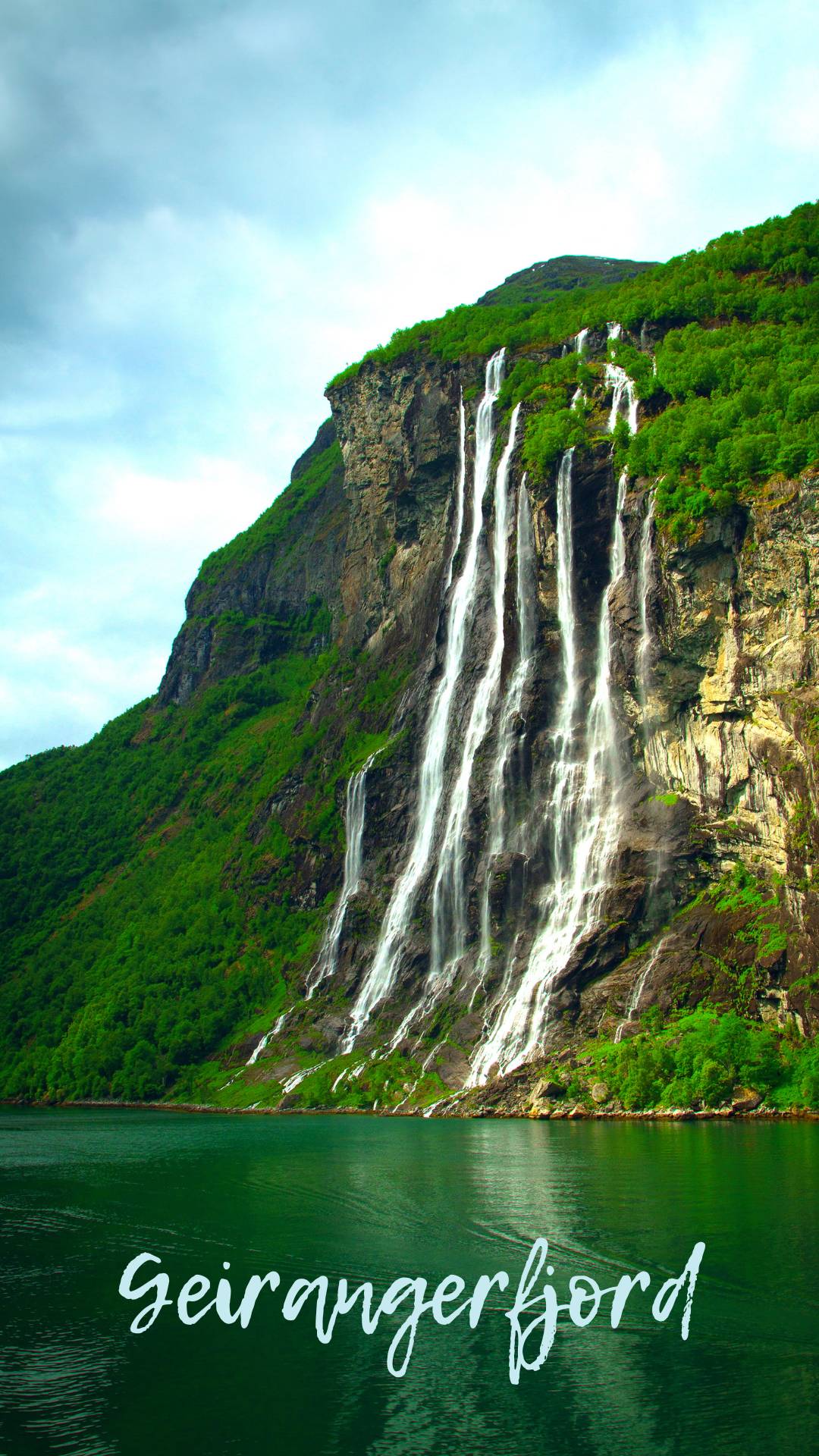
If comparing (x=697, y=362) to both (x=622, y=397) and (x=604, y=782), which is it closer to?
(x=622, y=397)

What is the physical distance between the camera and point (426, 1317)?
659 inches

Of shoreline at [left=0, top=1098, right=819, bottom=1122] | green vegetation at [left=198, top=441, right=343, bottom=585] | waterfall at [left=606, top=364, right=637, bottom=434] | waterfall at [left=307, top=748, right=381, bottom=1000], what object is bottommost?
shoreline at [left=0, top=1098, right=819, bottom=1122]

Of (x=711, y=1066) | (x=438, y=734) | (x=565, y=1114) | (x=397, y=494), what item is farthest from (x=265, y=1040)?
(x=397, y=494)

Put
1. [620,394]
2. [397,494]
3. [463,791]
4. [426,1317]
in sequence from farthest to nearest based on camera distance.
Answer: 1. [397,494]
2. [620,394]
3. [463,791]
4. [426,1317]

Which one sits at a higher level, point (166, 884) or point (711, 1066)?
point (166, 884)

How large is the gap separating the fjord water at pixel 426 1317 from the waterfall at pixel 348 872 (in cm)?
3869

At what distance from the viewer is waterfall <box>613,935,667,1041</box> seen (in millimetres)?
49312

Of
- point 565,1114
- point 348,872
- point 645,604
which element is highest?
point 645,604

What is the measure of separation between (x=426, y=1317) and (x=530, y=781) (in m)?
49.1

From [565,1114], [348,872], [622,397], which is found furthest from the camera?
[348,872]

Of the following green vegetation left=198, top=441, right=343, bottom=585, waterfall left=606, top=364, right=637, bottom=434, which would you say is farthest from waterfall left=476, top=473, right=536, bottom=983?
green vegetation left=198, top=441, right=343, bottom=585

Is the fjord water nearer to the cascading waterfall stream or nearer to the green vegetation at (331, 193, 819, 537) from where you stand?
the cascading waterfall stream

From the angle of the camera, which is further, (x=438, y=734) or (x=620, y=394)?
(x=438, y=734)

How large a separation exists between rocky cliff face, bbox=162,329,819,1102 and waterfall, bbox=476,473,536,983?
0.32 meters
